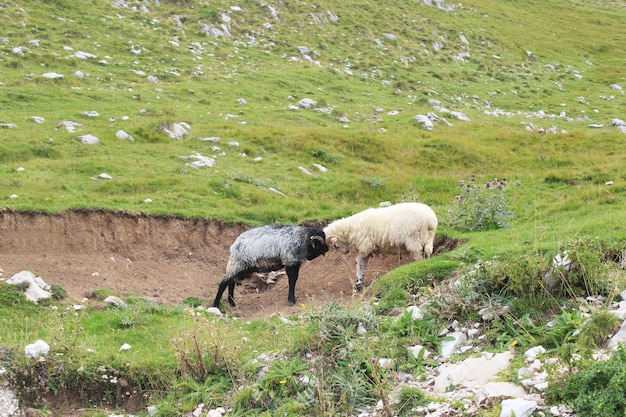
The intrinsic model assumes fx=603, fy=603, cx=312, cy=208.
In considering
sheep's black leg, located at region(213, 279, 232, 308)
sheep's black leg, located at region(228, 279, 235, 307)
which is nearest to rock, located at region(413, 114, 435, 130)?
sheep's black leg, located at region(228, 279, 235, 307)

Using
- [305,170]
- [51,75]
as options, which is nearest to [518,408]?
[305,170]

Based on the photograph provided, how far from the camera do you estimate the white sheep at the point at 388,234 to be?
12.9m

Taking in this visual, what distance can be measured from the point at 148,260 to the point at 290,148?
9.26 meters

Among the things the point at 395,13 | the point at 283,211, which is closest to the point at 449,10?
the point at 395,13

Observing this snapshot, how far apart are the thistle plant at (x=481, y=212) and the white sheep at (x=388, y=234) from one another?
4.80 feet

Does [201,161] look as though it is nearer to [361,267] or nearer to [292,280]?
[292,280]

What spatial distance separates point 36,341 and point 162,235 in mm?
6671

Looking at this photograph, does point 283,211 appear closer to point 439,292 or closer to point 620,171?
point 439,292

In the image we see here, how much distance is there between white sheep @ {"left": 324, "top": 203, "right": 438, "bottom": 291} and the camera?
12930 millimetres

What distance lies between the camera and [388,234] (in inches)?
514

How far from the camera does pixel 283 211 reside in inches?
661

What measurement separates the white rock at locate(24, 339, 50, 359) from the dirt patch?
336 cm

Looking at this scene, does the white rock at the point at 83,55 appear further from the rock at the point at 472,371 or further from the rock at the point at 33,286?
the rock at the point at 472,371

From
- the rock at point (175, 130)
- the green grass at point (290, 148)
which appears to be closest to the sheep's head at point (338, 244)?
the green grass at point (290, 148)
